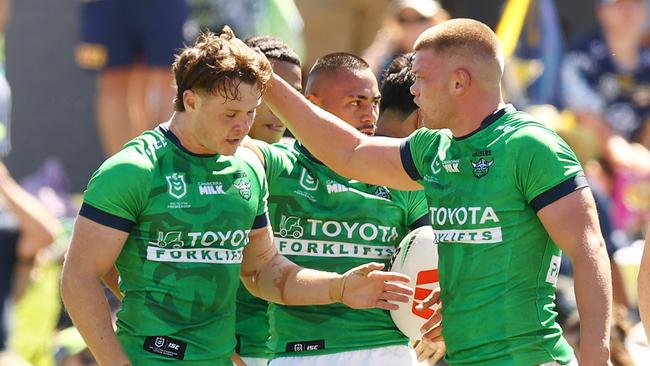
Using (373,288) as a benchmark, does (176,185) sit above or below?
above

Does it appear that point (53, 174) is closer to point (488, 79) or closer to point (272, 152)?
point (272, 152)

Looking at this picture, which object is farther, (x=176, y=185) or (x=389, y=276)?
(x=389, y=276)

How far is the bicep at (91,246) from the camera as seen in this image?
15.6ft

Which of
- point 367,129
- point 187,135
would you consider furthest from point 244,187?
point 367,129

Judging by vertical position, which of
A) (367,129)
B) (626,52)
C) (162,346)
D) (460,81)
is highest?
(626,52)

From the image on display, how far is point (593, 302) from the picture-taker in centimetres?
464

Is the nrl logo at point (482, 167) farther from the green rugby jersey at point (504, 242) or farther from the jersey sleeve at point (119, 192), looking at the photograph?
the jersey sleeve at point (119, 192)

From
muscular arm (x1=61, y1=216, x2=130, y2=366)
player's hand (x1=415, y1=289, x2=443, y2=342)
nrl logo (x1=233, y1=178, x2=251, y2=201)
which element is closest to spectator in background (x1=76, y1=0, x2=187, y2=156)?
nrl logo (x1=233, y1=178, x2=251, y2=201)

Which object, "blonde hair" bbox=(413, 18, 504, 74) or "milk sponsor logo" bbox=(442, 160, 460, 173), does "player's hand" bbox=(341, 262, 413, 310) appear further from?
"blonde hair" bbox=(413, 18, 504, 74)

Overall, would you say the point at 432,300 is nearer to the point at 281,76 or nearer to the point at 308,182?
the point at 308,182

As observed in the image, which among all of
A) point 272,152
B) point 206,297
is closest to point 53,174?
point 272,152

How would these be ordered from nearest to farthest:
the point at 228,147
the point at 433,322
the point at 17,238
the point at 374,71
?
1. the point at 228,147
2. the point at 433,322
3. the point at 17,238
4. the point at 374,71

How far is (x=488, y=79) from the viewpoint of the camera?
16.5 ft

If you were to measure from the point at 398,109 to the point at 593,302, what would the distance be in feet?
6.08
